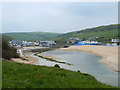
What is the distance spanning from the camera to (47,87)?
10992mm

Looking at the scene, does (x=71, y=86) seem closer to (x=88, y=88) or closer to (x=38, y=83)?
(x=88, y=88)

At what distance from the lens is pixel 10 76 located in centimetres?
1383

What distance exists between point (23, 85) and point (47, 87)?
1.85 meters

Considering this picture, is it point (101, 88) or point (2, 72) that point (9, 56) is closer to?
point (2, 72)

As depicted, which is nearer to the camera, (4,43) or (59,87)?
(59,87)

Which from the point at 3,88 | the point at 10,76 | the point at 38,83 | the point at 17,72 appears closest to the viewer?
the point at 3,88

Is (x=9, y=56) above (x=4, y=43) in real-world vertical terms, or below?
below

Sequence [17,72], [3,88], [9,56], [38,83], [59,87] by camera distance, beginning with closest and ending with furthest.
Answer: [3,88] < [59,87] < [38,83] < [17,72] < [9,56]

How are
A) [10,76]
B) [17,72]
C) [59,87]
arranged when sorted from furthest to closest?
[17,72]
[10,76]
[59,87]

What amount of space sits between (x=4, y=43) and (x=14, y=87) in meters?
61.9

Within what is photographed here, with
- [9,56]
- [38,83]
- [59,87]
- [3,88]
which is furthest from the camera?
[9,56]

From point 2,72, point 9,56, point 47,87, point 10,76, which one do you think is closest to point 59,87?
point 47,87

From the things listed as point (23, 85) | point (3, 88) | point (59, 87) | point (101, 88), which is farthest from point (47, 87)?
point (101, 88)

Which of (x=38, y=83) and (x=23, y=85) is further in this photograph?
(x=38, y=83)
